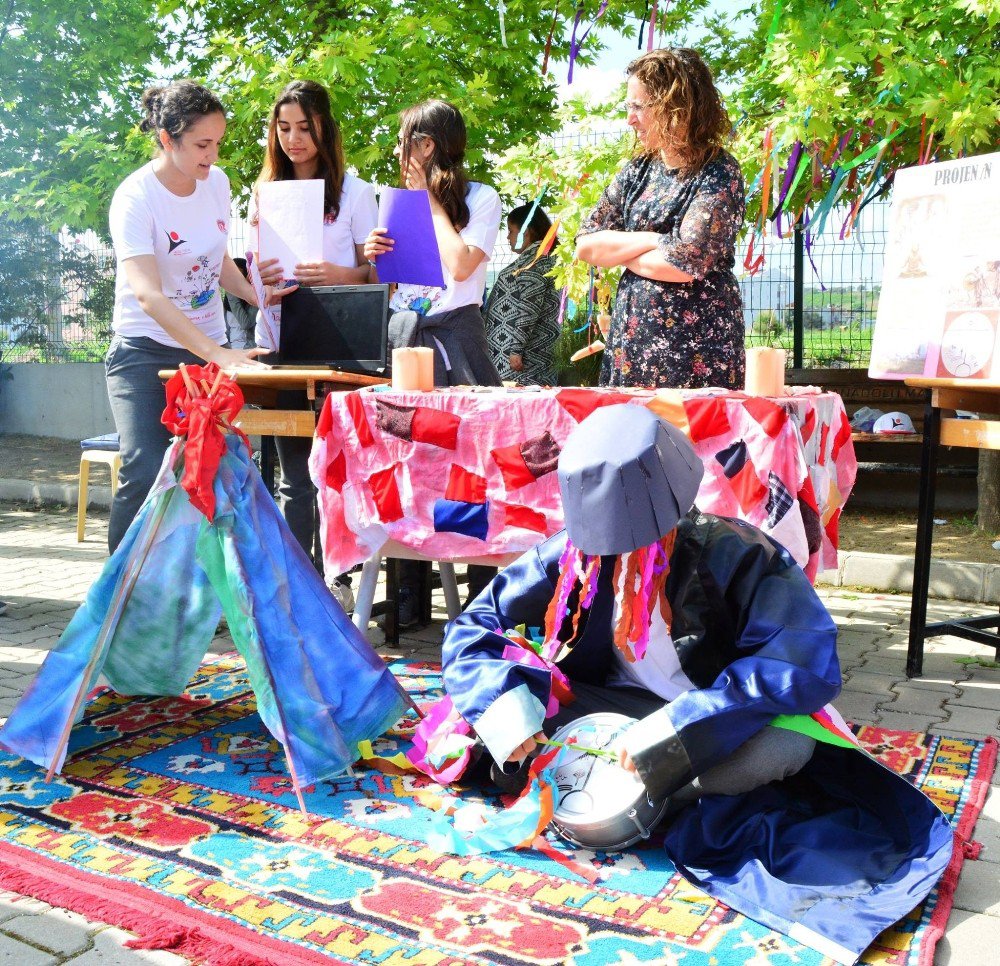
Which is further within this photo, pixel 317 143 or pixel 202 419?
pixel 317 143

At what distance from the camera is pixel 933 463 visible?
3.97 m

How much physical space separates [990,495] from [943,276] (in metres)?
2.79

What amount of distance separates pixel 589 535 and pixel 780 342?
5.84 meters

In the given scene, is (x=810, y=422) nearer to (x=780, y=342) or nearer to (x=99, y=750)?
(x=99, y=750)

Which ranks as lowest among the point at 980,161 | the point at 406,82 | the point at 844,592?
the point at 844,592

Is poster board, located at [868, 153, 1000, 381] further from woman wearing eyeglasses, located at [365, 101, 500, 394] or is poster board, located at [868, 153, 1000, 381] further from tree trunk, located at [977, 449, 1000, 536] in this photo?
tree trunk, located at [977, 449, 1000, 536]

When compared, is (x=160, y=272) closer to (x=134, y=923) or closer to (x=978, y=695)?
(x=134, y=923)

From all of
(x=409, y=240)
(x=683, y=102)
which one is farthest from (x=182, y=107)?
(x=683, y=102)

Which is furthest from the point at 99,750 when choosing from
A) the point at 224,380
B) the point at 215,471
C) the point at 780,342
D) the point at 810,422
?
the point at 780,342

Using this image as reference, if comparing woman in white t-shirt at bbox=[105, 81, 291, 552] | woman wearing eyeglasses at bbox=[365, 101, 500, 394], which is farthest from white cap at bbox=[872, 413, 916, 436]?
woman in white t-shirt at bbox=[105, 81, 291, 552]

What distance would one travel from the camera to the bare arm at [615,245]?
3461 millimetres

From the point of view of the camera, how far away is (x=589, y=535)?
7.71 ft

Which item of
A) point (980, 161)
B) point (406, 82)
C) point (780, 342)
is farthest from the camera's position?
point (780, 342)

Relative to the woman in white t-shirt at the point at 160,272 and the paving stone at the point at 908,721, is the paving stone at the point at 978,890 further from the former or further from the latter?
the woman in white t-shirt at the point at 160,272
